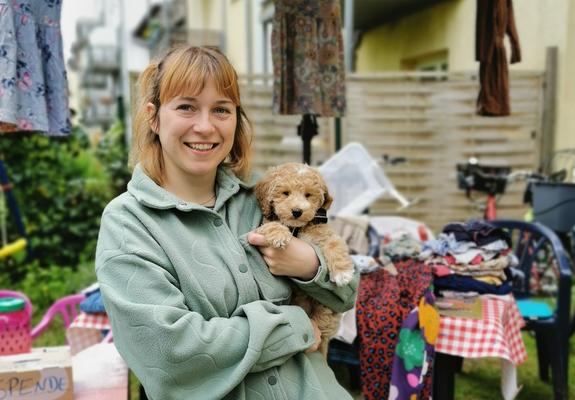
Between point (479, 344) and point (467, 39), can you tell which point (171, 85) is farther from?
point (467, 39)

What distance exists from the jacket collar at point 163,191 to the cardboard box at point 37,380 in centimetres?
72

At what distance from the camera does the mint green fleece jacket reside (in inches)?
54.4

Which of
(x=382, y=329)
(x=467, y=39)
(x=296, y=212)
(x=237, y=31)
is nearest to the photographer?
(x=296, y=212)

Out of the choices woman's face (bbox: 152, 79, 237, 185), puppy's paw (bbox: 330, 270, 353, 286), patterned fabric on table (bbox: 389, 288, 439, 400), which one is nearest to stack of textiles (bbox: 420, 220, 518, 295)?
patterned fabric on table (bbox: 389, 288, 439, 400)

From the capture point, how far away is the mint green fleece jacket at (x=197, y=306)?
1.38m

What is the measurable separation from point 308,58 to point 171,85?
2118 mm

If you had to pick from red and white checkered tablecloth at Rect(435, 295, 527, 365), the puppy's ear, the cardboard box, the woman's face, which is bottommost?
red and white checkered tablecloth at Rect(435, 295, 527, 365)

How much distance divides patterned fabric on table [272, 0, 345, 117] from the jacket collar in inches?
71.8

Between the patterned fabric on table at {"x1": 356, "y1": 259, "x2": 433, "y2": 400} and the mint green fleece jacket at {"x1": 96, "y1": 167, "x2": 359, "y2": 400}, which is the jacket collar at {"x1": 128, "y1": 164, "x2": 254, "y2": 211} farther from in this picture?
the patterned fabric on table at {"x1": 356, "y1": 259, "x2": 433, "y2": 400}

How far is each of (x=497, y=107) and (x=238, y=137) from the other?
2.49 metres

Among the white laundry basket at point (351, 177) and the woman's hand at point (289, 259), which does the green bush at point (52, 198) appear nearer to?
the white laundry basket at point (351, 177)

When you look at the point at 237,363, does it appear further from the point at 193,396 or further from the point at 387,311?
the point at 387,311

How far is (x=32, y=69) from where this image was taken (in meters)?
2.30

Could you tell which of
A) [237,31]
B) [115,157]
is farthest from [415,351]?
[237,31]
